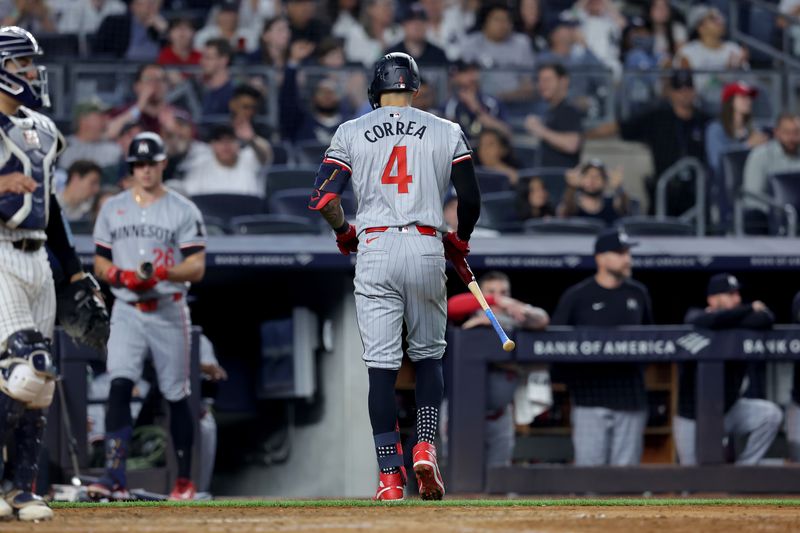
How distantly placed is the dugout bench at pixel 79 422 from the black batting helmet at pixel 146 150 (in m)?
1.15

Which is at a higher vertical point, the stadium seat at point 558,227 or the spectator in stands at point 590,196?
the spectator in stands at point 590,196

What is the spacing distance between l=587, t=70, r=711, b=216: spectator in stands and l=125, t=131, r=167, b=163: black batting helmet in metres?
4.87

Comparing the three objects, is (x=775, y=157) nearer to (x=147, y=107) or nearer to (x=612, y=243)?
(x=612, y=243)

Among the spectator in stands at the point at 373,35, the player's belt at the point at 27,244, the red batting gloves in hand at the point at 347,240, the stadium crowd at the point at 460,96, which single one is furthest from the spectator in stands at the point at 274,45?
the player's belt at the point at 27,244

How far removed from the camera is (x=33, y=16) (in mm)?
12391

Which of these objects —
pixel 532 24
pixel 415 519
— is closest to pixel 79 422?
pixel 415 519

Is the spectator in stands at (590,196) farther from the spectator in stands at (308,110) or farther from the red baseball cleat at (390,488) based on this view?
the red baseball cleat at (390,488)

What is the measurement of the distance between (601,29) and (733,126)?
1.93 metres

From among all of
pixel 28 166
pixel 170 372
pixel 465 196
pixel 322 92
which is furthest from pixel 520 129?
pixel 28 166

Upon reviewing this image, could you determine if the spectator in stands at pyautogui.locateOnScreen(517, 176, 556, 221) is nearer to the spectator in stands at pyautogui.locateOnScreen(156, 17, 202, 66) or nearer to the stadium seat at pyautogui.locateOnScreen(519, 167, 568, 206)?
the stadium seat at pyautogui.locateOnScreen(519, 167, 568, 206)

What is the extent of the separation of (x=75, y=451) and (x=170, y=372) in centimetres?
88

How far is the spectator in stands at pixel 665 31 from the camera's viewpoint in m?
13.3

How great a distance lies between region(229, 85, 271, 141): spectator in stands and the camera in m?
11.1

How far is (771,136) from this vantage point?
11.8 m
